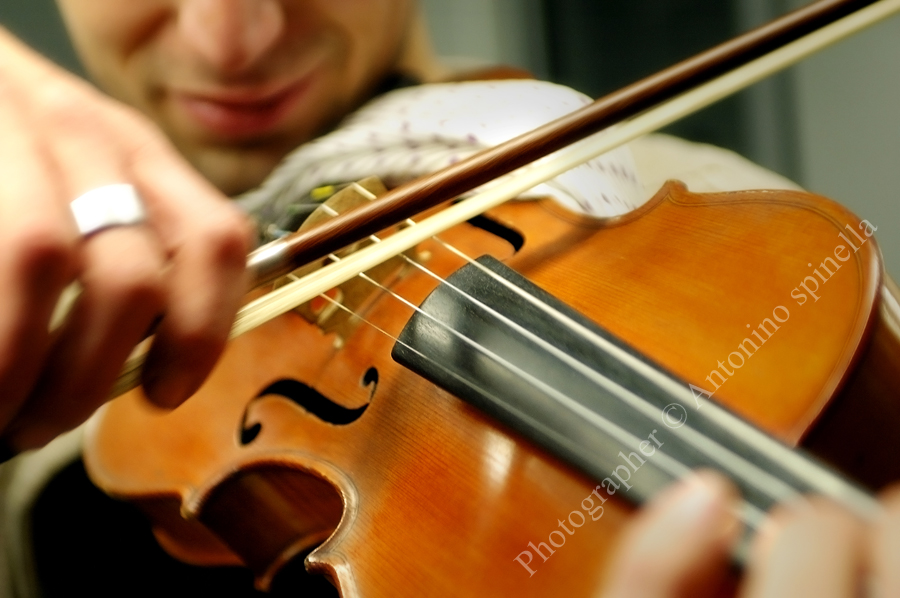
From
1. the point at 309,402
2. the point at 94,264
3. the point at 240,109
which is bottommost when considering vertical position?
the point at 309,402

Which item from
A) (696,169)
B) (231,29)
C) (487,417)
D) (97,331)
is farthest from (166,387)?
(696,169)

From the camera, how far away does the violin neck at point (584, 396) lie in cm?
29

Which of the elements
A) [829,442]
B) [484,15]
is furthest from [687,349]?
[484,15]

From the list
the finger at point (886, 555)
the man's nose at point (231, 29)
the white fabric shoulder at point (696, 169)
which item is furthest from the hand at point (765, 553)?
the man's nose at point (231, 29)

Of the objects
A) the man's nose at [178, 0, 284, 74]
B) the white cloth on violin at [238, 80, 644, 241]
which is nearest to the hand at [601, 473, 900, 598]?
the white cloth on violin at [238, 80, 644, 241]

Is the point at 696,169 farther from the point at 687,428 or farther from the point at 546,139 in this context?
the point at 687,428

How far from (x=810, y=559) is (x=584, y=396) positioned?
146 mm

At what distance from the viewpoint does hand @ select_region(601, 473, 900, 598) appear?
0.20 meters

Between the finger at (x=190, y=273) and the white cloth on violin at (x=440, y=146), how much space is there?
27 centimetres

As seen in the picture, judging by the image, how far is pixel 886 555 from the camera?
0.20m

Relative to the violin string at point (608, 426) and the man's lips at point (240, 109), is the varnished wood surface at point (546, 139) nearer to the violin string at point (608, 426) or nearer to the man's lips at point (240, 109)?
the violin string at point (608, 426)

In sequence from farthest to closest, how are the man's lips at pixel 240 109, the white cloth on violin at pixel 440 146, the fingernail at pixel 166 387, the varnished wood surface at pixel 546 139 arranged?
the man's lips at pixel 240 109
the white cloth on violin at pixel 440 146
the varnished wood surface at pixel 546 139
the fingernail at pixel 166 387

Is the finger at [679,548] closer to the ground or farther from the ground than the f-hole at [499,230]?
farther from the ground

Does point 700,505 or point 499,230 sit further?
point 499,230
